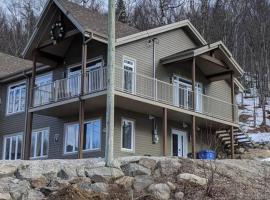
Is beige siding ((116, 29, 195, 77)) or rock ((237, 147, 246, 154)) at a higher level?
beige siding ((116, 29, 195, 77))

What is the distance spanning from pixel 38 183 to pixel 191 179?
4.17m

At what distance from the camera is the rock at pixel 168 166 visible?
48.3ft

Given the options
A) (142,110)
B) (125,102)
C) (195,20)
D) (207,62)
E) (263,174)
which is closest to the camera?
(263,174)

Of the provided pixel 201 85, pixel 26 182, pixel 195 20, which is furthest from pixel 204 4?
pixel 26 182

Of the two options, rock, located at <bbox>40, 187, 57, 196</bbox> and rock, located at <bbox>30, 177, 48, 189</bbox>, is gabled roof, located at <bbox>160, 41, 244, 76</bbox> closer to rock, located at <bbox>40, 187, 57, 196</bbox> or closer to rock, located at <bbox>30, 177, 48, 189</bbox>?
rock, located at <bbox>30, 177, 48, 189</bbox>

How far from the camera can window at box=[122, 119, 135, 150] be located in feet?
81.3

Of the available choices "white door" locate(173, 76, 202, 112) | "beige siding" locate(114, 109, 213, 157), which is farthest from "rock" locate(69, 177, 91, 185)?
"white door" locate(173, 76, 202, 112)

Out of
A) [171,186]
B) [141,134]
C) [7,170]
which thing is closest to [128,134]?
[141,134]

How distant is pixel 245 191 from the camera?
14094mm

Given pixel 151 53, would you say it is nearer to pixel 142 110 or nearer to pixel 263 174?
pixel 142 110

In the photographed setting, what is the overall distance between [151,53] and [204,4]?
88.6 feet

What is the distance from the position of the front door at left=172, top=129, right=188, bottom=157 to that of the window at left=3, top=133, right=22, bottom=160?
8.79 metres

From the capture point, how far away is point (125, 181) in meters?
13.8

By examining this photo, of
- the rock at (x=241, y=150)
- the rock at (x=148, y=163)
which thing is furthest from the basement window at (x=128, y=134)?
the rock at (x=148, y=163)
